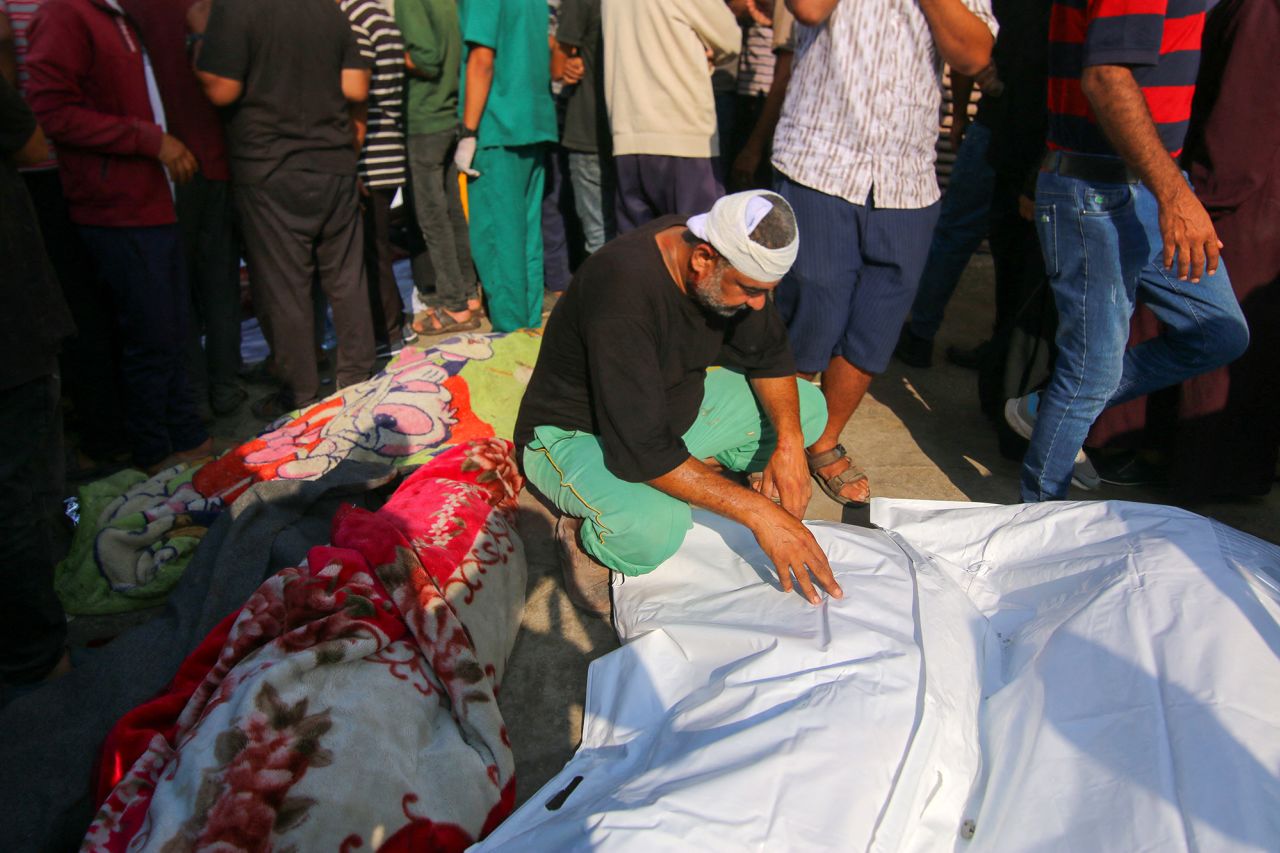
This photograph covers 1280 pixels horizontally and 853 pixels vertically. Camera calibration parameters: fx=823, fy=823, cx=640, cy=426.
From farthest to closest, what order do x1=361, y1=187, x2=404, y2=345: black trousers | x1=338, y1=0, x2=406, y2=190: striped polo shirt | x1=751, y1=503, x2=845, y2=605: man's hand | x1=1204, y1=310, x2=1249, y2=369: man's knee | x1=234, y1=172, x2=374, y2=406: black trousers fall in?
1. x1=361, y1=187, x2=404, y2=345: black trousers
2. x1=338, y1=0, x2=406, y2=190: striped polo shirt
3. x1=234, y1=172, x2=374, y2=406: black trousers
4. x1=1204, y1=310, x2=1249, y2=369: man's knee
5. x1=751, y1=503, x2=845, y2=605: man's hand

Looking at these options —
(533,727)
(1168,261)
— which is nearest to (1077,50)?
(1168,261)

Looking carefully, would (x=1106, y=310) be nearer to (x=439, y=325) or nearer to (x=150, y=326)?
(x=150, y=326)

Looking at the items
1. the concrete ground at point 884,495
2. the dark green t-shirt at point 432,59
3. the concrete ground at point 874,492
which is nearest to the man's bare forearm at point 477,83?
the dark green t-shirt at point 432,59

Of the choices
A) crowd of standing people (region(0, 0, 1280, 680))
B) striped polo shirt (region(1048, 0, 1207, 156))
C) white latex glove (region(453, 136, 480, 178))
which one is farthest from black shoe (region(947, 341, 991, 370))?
white latex glove (region(453, 136, 480, 178))

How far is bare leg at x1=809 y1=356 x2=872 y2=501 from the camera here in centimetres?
296

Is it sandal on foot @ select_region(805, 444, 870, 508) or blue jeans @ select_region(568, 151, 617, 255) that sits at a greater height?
blue jeans @ select_region(568, 151, 617, 255)

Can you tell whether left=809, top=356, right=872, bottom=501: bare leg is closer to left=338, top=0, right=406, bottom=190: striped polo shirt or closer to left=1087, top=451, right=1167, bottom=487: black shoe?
left=1087, top=451, right=1167, bottom=487: black shoe

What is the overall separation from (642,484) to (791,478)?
0.47 meters

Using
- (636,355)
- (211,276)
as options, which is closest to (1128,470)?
(636,355)

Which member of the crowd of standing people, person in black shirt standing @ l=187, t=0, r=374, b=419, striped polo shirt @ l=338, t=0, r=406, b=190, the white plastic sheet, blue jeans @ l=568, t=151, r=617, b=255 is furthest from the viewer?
blue jeans @ l=568, t=151, r=617, b=255

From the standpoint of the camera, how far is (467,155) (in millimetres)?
4066

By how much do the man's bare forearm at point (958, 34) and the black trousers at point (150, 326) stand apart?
271cm

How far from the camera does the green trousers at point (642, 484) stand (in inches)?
88.7

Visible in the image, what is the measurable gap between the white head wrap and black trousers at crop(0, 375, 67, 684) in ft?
5.72
